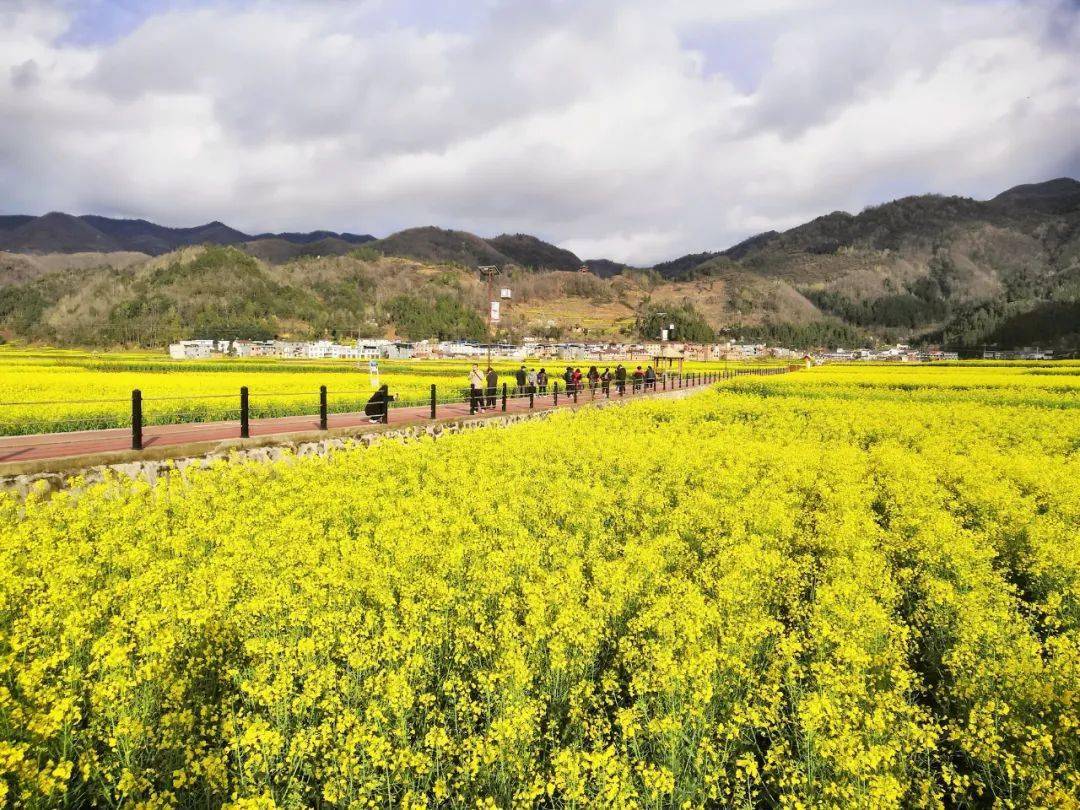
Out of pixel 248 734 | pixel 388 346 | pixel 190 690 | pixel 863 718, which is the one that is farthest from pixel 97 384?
pixel 388 346

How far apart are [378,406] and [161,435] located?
19.6 ft

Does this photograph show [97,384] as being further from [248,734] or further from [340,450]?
[248,734]

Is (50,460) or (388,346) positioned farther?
(388,346)

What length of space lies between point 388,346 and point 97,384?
422 ft

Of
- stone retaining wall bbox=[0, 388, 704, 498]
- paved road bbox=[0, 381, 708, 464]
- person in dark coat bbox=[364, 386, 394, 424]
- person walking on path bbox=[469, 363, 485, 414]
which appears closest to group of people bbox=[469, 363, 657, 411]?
person walking on path bbox=[469, 363, 485, 414]

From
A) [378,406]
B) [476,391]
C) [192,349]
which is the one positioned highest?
[192,349]

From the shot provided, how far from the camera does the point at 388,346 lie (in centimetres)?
15212

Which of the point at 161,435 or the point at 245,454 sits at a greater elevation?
the point at 161,435

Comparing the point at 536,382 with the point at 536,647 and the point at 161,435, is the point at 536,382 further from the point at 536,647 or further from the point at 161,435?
the point at 536,647

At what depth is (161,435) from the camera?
14.4 m

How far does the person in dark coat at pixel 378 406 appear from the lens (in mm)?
18156

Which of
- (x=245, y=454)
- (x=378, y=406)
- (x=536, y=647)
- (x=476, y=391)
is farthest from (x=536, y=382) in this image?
(x=536, y=647)

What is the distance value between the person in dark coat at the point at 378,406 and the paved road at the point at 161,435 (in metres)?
0.33

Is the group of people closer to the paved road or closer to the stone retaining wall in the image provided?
the paved road
